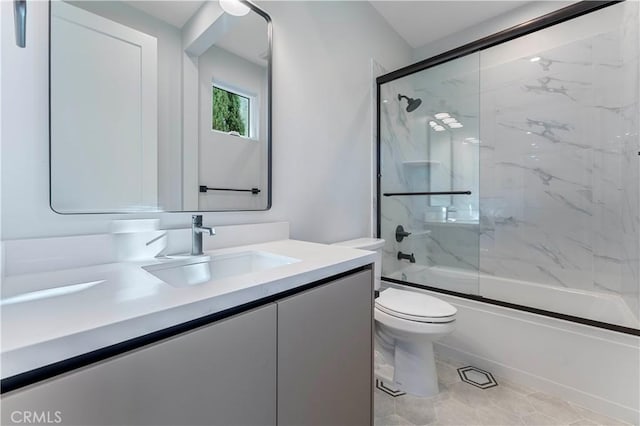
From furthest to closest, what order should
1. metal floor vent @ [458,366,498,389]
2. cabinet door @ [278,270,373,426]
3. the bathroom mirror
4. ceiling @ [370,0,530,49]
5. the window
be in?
ceiling @ [370,0,530,49]
metal floor vent @ [458,366,498,389]
the window
the bathroom mirror
cabinet door @ [278,270,373,426]

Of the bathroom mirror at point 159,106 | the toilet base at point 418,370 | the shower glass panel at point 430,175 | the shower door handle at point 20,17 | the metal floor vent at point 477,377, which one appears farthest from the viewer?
the shower glass panel at point 430,175

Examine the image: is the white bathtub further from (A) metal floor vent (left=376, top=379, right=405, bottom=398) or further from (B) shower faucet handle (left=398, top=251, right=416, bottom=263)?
(A) metal floor vent (left=376, top=379, right=405, bottom=398)

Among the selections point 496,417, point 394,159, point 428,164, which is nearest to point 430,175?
point 428,164

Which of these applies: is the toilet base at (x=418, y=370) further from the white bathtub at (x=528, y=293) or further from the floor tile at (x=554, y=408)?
the white bathtub at (x=528, y=293)

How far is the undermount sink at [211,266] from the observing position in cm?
94

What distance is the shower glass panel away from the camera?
2.29 metres

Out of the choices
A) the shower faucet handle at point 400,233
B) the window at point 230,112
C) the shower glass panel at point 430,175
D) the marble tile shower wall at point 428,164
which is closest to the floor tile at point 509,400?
the shower glass panel at point 430,175

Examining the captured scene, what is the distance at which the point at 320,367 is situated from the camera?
2.79ft

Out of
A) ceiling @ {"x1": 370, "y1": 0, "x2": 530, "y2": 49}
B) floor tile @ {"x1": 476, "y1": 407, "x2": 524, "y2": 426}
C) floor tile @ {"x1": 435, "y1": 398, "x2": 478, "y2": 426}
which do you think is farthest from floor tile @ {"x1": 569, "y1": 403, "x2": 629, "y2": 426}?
ceiling @ {"x1": 370, "y1": 0, "x2": 530, "y2": 49}

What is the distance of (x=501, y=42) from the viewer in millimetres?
1812

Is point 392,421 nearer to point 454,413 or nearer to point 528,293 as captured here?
point 454,413

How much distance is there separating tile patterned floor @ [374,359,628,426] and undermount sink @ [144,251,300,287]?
3.03 feet

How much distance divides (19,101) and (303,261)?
908mm

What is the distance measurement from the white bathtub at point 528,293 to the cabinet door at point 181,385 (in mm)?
1719
